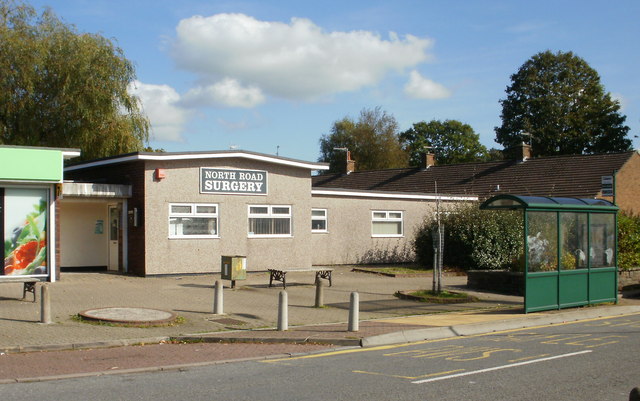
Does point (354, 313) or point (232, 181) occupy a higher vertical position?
Result: point (232, 181)

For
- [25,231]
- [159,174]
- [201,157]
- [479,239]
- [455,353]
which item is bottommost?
[455,353]

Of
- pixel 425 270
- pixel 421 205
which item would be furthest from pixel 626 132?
pixel 425 270

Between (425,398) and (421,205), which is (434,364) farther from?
(421,205)

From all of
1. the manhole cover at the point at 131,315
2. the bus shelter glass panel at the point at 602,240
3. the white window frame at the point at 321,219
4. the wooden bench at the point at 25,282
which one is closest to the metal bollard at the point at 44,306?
the manhole cover at the point at 131,315

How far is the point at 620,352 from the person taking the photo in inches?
428

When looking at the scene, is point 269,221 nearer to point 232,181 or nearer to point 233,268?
point 232,181

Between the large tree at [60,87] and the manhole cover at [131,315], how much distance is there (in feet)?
57.4

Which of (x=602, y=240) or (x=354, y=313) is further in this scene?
(x=602, y=240)

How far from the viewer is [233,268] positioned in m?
19.1

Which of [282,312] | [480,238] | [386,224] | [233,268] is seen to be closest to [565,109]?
[386,224]

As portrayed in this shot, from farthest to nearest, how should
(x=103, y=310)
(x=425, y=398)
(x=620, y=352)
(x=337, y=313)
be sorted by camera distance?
(x=337, y=313), (x=103, y=310), (x=620, y=352), (x=425, y=398)

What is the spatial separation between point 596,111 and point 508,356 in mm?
53876

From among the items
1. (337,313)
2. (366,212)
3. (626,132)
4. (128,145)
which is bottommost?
(337,313)

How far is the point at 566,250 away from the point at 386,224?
14.3 metres
